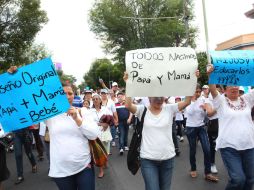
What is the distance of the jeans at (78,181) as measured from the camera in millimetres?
3707

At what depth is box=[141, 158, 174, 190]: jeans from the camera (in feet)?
13.7

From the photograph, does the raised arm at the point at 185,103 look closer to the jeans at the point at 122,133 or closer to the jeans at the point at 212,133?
the jeans at the point at 212,133

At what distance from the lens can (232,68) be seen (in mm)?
4523

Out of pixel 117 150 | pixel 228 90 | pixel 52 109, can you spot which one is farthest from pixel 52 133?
pixel 117 150

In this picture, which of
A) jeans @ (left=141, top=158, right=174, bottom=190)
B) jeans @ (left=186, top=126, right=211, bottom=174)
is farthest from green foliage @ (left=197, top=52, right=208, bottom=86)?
jeans @ (left=141, top=158, right=174, bottom=190)

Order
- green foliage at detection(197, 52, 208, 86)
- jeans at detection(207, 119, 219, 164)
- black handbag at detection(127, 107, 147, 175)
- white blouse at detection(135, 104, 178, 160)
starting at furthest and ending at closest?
green foliage at detection(197, 52, 208, 86) → jeans at detection(207, 119, 219, 164) → black handbag at detection(127, 107, 147, 175) → white blouse at detection(135, 104, 178, 160)

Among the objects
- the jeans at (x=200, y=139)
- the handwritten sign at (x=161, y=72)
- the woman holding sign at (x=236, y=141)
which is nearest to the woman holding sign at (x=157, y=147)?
the handwritten sign at (x=161, y=72)

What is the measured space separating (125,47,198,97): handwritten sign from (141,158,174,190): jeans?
80cm

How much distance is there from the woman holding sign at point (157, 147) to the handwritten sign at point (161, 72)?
13cm

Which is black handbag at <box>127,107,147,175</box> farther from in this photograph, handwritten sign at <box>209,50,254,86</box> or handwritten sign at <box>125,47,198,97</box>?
handwritten sign at <box>209,50,254,86</box>

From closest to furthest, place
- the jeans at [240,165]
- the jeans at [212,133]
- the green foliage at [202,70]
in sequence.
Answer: the jeans at [240,165]
the jeans at [212,133]
the green foliage at [202,70]

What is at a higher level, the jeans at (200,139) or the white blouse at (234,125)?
the white blouse at (234,125)

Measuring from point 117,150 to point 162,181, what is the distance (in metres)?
6.30

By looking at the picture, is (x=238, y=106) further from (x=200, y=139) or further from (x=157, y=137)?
(x=200, y=139)
